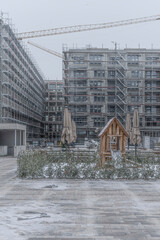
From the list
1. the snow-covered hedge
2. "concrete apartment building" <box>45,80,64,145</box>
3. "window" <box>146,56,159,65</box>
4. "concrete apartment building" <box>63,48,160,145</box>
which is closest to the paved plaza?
the snow-covered hedge

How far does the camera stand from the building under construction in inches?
1909

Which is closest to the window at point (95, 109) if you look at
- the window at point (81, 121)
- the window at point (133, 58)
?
the window at point (81, 121)

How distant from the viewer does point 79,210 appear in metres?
9.13

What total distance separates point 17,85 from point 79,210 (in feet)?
160

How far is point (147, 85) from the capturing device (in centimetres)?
6531

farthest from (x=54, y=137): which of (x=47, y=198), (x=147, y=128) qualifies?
(x=47, y=198)

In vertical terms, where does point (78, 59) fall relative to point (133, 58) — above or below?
below

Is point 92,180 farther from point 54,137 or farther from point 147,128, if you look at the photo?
point 54,137

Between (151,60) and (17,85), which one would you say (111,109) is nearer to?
(151,60)

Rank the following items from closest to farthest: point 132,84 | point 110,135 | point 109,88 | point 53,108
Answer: point 110,135, point 109,88, point 132,84, point 53,108

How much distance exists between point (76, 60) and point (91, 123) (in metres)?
11.9

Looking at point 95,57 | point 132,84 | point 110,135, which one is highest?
point 95,57

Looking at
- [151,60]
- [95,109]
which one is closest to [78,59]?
[95,109]

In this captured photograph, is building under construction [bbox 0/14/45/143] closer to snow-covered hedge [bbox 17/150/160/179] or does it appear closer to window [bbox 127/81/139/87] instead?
window [bbox 127/81/139/87]
